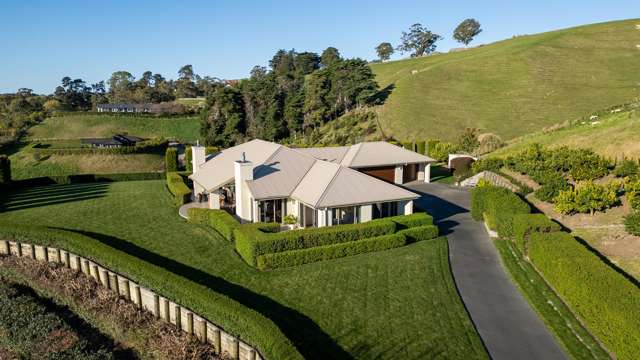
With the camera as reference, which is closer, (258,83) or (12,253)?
(12,253)

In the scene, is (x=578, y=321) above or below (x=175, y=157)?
below

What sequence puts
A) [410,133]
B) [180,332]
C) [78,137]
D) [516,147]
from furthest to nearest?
[78,137]
[410,133]
[516,147]
[180,332]

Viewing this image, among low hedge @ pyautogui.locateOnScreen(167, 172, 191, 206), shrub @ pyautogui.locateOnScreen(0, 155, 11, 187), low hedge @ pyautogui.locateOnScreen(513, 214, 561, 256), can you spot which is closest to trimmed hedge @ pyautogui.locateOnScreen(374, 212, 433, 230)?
low hedge @ pyautogui.locateOnScreen(513, 214, 561, 256)

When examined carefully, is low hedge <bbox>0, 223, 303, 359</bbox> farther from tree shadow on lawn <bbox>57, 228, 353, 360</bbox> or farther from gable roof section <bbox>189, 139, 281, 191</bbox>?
gable roof section <bbox>189, 139, 281, 191</bbox>

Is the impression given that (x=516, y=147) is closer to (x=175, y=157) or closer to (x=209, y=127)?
(x=175, y=157)

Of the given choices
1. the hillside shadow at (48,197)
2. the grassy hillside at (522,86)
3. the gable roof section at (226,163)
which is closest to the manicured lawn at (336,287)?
the hillside shadow at (48,197)

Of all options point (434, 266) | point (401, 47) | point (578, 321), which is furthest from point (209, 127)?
point (401, 47)

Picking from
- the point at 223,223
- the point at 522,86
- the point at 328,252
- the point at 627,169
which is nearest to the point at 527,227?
the point at 627,169
